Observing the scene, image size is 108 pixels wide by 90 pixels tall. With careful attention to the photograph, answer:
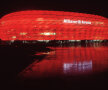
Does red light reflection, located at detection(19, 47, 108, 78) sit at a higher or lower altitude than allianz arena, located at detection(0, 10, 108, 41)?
lower

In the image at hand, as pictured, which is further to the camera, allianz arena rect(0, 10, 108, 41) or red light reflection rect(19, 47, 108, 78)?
allianz arena rect(0, 10, 108, 41)

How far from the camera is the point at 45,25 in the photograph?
65000 mm

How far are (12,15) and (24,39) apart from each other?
10.6m

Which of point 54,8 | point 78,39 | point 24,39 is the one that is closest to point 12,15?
point 24,39

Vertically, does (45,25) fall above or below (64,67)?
above

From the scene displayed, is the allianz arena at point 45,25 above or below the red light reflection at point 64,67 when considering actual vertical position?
above

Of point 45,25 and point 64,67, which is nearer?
point 64,67

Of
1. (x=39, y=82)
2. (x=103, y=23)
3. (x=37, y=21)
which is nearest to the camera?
(x=39, y=82)

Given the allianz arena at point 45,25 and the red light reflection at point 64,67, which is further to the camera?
the allianz arena at point 45,25

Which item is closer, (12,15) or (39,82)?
(39,82)

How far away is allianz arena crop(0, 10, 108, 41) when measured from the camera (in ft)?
213

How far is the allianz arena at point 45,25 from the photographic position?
65000 mm

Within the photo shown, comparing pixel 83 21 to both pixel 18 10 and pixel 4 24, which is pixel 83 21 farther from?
pixel 4 24

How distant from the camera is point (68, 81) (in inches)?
302
